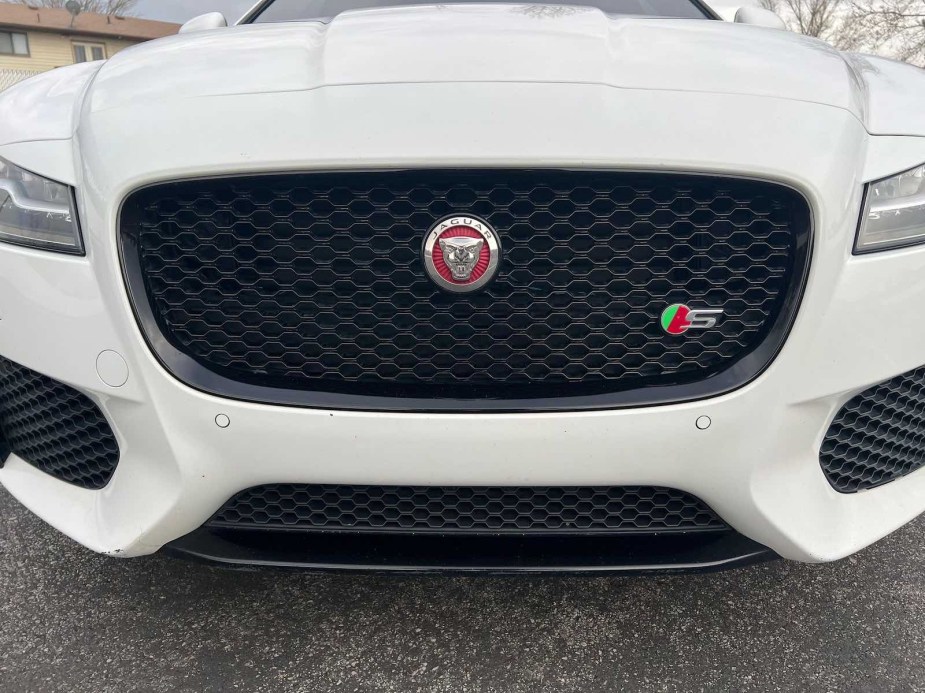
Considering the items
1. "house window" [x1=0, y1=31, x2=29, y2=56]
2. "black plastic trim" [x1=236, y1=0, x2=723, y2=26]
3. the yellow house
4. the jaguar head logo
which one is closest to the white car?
the jaguar head logo

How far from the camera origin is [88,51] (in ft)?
102

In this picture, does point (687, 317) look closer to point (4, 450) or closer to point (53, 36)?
point (4, 450)

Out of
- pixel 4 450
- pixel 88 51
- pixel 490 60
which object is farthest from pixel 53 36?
pixel 490 60

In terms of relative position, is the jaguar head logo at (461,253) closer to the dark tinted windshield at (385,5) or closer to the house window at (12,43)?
the dark tinted windshield at (385,5)

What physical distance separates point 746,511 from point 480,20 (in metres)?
1.18

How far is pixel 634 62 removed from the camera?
1.38 metres

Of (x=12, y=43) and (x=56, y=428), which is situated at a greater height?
(x=56, y=428)

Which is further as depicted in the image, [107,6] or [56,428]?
[107,6]

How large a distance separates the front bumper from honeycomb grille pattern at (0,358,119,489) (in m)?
0.09

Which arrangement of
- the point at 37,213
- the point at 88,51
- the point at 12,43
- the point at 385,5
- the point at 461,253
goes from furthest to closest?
the point at 88,51
the point at 12,43
the point at 385,5
the point at 37,213
the point at 461,253

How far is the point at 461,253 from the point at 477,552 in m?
0.63

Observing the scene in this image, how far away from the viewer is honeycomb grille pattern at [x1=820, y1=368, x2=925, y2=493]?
1.48m

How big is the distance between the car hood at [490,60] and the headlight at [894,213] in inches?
6.2

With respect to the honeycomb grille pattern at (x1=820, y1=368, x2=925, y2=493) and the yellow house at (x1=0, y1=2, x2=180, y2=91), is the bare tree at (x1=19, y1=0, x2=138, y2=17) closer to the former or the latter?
the yellow house at (x1=0, y1=2, x2=180, y2=91)
